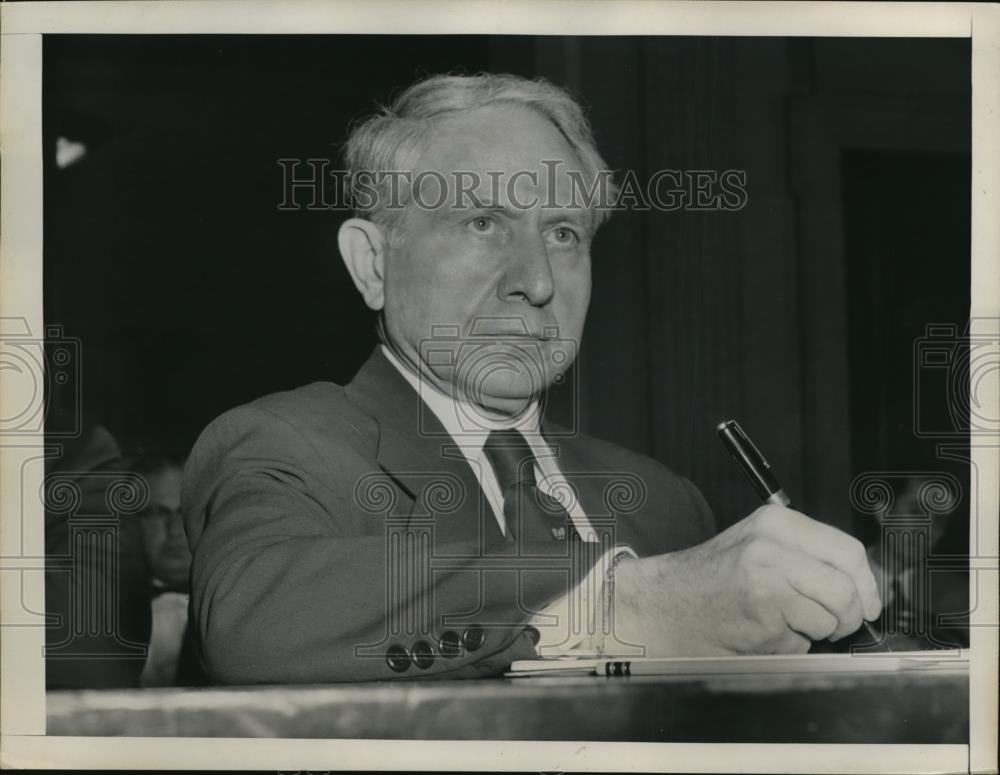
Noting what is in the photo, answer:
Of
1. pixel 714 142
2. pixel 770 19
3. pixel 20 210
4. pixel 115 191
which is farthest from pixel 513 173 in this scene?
pixel 20 210

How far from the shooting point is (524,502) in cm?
255

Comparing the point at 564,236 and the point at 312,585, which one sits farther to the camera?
the point at 564,236

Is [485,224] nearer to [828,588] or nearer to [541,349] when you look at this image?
[541,349]

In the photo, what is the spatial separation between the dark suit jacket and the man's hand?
0.23ft

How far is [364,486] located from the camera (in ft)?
8.19

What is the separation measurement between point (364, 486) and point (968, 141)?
151 centimetres

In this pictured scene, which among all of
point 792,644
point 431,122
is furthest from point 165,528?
point 792,644

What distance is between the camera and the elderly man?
2473mm

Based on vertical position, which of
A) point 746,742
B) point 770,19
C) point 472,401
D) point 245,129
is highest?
point 770,19

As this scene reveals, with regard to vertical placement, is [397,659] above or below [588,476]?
below

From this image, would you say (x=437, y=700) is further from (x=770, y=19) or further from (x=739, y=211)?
(x=770, y=19)

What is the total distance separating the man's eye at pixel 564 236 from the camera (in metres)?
2.56

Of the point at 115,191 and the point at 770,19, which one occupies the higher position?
the point at 770,19

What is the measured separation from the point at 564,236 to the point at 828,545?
87 centimetres
